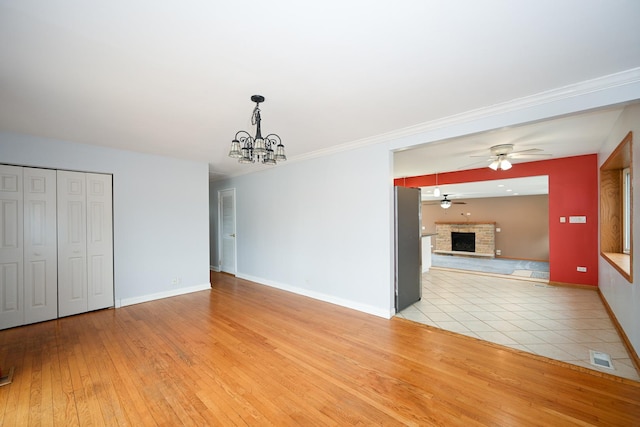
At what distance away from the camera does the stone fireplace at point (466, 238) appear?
10.8 m

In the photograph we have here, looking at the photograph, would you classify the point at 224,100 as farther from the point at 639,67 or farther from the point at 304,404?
the point at 639,67

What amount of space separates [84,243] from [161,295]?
142 centimetres

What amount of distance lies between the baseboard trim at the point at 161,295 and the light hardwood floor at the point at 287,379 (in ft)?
2.29

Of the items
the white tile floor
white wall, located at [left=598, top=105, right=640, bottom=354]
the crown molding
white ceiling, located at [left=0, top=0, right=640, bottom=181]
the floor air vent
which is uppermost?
white ceiling, located at [left=0, top=0, right=640, bottom=181]

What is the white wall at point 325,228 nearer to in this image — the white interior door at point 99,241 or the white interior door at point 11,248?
the white interior door at point 99,241

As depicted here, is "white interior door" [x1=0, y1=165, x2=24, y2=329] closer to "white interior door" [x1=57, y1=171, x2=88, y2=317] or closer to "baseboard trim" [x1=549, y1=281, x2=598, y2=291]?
"white interior door" [x1=57, y1=171, x2=88, y2=317]

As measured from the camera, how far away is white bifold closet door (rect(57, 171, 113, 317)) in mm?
3816

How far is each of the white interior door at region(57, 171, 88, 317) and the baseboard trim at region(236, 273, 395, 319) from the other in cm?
285

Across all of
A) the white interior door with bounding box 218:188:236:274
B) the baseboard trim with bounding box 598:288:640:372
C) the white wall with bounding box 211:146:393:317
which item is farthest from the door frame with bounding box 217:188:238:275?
the baseboard trim with bounding box 598:288:640:372

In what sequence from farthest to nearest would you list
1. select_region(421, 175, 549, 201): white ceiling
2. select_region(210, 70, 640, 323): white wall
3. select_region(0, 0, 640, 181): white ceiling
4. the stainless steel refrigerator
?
select_region(421, 175, 549, 201): white ceiling
the stainless steel refrigerator
select_region(210, 70, 640, 323): white wall
select_region(0, 0, 640, 181): white ceiling

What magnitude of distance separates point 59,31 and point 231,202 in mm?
4990

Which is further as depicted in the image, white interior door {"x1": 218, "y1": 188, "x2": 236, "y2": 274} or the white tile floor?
white interior door {"x1": 218, "y1": 188, "x2": 236, "y2": 274}

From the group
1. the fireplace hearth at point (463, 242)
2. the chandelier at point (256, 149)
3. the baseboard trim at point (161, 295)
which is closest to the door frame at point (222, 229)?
the baseboard trim at point (161, 295)

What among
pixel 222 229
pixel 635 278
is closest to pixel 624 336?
pixel 635 278
